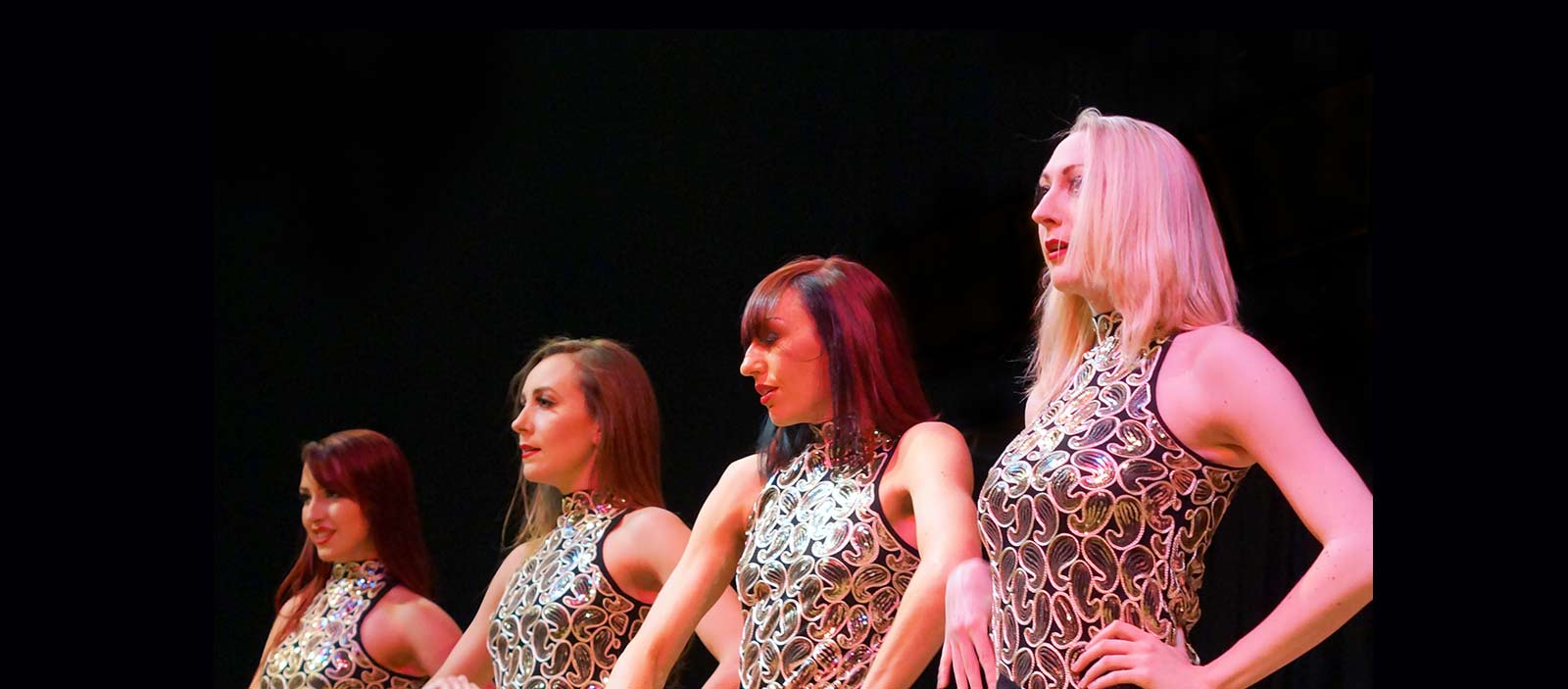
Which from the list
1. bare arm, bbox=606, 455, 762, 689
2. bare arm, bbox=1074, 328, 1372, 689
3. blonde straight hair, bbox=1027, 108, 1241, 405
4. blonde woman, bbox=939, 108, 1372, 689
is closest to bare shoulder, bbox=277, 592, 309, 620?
bare arm, bbox=606, 455, 762, 689

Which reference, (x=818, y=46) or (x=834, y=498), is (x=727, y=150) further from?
(x=834, y=498)

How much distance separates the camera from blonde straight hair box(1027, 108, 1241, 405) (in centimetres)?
383

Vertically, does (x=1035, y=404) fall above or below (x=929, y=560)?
above

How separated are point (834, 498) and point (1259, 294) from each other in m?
0.96

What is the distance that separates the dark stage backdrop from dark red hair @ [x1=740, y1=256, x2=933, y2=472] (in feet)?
0.74

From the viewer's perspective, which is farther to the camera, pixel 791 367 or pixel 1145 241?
pixel 791 367

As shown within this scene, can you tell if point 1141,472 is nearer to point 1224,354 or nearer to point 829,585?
point 1224,354

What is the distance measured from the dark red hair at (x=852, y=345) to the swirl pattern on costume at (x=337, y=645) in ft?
5.32

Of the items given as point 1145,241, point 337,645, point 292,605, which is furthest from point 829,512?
point 292,605

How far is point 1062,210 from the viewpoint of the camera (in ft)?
13.2

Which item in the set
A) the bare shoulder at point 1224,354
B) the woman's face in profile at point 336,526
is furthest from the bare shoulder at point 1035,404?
the woman's face in profile at point 336,526

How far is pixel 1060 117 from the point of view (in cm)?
468

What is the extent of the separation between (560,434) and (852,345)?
103cm

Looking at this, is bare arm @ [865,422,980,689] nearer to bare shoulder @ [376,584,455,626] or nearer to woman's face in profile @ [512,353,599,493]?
woman's face in profile @ [512,353,599,493]
